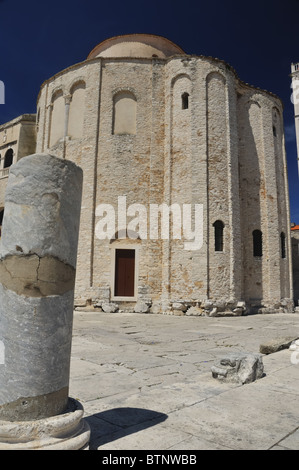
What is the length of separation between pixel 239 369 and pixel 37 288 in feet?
8.75

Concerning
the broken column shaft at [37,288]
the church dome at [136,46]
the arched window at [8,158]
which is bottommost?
the broken column shaft at [37,288]

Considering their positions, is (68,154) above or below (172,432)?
above

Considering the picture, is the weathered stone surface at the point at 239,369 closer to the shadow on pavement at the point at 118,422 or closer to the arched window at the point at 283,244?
the shadow on pavement at the point at 118,422

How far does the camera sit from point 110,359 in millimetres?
5191

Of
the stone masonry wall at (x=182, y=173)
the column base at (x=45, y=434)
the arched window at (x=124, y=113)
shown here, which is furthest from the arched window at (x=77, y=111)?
the column base at (x=45, y=434)

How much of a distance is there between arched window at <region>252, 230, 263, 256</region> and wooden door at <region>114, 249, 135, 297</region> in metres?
5.81

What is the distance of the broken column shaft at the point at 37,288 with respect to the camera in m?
2.26

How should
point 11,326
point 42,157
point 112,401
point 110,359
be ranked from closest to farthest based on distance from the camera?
point 11,326 < point 42,157 < point 112,401 < point 110,359

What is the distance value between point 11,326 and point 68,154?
49.2 feet

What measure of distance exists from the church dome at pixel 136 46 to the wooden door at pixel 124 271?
32.1ft

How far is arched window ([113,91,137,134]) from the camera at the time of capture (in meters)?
15.8

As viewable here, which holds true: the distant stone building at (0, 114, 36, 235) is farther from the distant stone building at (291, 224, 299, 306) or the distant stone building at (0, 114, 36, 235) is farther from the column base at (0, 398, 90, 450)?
the column base at (0, 398, 90, 450)

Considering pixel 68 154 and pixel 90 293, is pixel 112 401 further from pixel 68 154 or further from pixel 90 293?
pixel 68 154

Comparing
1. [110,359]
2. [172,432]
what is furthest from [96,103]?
[172,432]
